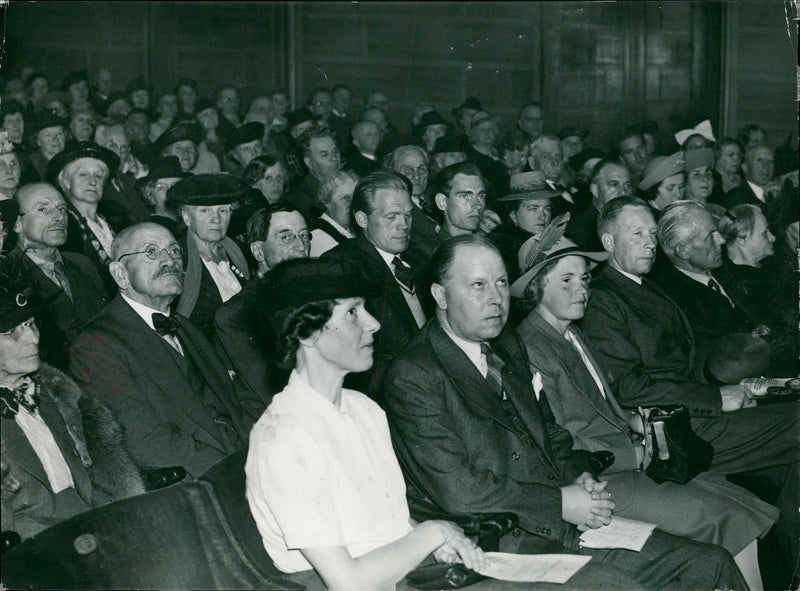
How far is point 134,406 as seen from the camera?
3.59 metres

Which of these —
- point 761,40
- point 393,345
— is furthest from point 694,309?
point 761,40

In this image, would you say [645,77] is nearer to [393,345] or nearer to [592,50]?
[592,50]

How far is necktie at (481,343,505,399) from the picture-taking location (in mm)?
3506

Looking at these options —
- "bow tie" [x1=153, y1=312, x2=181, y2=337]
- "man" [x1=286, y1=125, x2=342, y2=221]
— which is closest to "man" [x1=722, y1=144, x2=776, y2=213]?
"man" [x1=286, y1=125, x2=342, y2=221]

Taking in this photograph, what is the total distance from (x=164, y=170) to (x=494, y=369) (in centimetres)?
392

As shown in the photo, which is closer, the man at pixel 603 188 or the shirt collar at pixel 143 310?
the shirt collar at pixel 143 310

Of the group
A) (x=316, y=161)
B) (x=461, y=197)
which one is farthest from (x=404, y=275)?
(x=316, y=161)

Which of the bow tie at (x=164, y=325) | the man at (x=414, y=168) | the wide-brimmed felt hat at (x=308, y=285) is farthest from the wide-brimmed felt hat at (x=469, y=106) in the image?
the wide-brimmed felt hat at (x=308, y=285)

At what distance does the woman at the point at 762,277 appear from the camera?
5348 mm

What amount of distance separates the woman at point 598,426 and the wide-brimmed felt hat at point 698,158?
147 inches

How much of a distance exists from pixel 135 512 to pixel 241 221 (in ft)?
11.8

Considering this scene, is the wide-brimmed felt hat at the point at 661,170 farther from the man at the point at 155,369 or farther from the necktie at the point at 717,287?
the man at the point at 155,369

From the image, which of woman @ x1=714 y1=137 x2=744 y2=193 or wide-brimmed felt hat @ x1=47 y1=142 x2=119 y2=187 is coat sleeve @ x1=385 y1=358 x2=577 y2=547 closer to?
wide-brimmed felt hat @ x1=47 y1=142 x2=119 y2=187

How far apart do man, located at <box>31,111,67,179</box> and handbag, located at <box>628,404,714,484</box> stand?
217 inches
